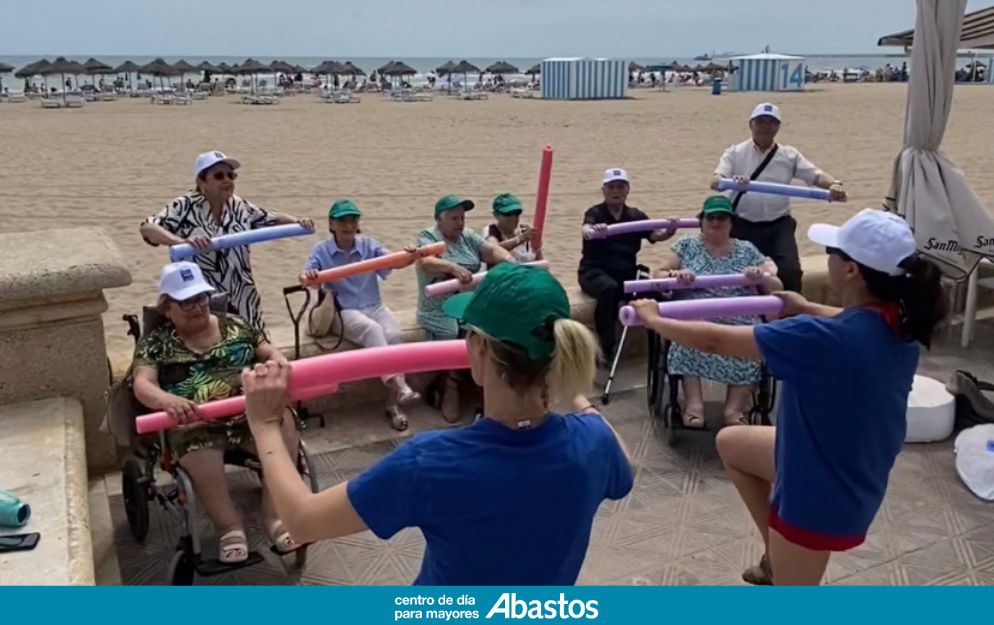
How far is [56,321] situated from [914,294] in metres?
3.30

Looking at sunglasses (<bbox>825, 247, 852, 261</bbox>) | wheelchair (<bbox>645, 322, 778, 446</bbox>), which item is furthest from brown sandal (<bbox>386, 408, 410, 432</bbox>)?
sunglasses (<bbox>825, 247, 852, 261</bbox>)

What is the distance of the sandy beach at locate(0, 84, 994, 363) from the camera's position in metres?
10.3

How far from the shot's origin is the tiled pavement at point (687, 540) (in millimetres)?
3543

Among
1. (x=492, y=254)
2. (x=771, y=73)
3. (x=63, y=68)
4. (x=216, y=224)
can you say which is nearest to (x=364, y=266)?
(x=216, y=224)

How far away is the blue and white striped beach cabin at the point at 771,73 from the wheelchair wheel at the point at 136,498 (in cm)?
4170

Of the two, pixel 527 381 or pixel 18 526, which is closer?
pixel 527 381

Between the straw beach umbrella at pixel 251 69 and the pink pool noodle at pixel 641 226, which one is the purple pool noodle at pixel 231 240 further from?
the straw beach umbrella at pixel 251 69

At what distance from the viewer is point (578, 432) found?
1.87 metres

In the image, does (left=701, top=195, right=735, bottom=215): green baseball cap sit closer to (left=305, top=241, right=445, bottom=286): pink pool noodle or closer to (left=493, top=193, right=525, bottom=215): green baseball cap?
(left=493, top=193, right=525, bottom=215): green baseball cap

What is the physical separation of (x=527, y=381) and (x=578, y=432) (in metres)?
0.18

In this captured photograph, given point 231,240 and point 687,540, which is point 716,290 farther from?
point 231,240

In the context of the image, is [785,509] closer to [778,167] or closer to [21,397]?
[21,397]

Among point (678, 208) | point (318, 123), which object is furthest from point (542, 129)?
point (678, 208)

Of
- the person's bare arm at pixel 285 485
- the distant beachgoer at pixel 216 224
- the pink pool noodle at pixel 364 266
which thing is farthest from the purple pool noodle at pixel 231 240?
the person's bare arm at pixel 285 485
